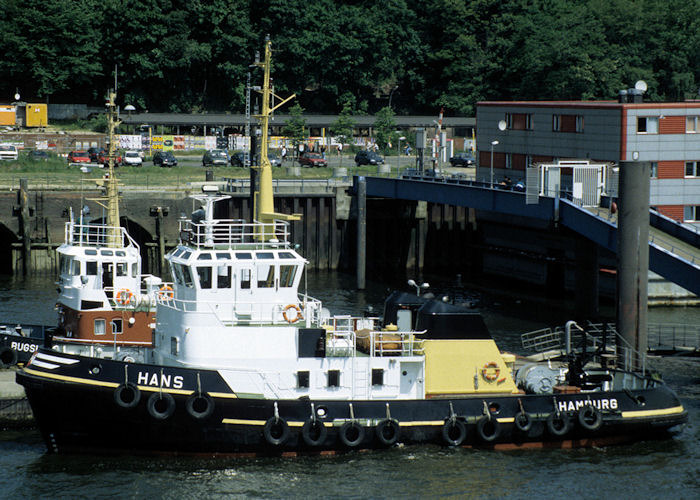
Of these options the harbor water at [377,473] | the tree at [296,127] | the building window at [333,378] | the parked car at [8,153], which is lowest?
the harbor water at [377,473]

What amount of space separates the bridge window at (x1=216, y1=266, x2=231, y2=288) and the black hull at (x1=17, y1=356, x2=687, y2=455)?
2.74 meters

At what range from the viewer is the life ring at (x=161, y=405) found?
3058 centimetres

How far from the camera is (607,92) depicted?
102m

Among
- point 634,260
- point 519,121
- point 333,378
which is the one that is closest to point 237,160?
point 519,121

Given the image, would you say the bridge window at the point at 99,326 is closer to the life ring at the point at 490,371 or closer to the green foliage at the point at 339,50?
the life ring at the point at 490,371

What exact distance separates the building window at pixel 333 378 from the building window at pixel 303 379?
62 centimetres

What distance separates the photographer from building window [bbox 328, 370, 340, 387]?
31922mm

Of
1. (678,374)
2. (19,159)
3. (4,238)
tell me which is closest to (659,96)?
(19,159)

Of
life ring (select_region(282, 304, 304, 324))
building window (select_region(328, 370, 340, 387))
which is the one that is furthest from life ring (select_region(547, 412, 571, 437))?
life ring (select_region(282, 304, 304, 324))

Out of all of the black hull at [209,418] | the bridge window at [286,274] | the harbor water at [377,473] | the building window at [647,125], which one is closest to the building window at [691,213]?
the building window at [647,125]

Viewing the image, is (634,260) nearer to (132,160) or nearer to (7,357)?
(7,357)

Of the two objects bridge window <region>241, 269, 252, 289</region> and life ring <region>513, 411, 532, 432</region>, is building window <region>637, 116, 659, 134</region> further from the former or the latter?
bridge window <region>241, 269, 252, 289</region>

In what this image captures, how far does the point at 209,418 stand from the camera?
3080cm

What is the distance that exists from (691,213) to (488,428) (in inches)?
1097
